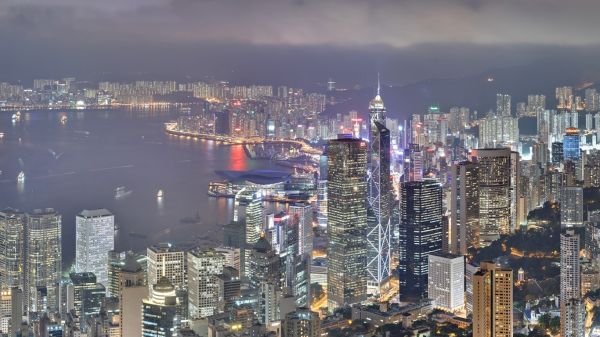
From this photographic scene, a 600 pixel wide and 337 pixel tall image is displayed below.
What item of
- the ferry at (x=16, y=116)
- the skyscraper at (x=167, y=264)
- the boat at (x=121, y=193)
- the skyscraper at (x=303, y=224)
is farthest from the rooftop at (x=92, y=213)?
the skyscraper at (x=303, y=224)

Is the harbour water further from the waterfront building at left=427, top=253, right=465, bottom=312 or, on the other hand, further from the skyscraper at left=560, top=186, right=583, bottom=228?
the skyscraper at left=560, top=186, right=583, bottom=228

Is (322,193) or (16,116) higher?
(16,116)

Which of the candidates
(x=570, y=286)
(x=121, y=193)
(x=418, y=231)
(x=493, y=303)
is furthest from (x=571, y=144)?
(x=493, y=303)

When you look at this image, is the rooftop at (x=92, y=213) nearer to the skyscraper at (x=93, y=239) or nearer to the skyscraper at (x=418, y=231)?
the skyscraper at (x=93, y=239)

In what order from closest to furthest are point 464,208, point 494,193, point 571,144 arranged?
1. point 464,208
2. point 494,193
3. point 571,144

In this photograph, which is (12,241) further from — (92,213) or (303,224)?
(303,224)

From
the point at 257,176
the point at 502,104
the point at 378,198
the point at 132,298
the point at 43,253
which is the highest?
the point at 502,104

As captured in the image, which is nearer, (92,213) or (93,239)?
(93,239)
